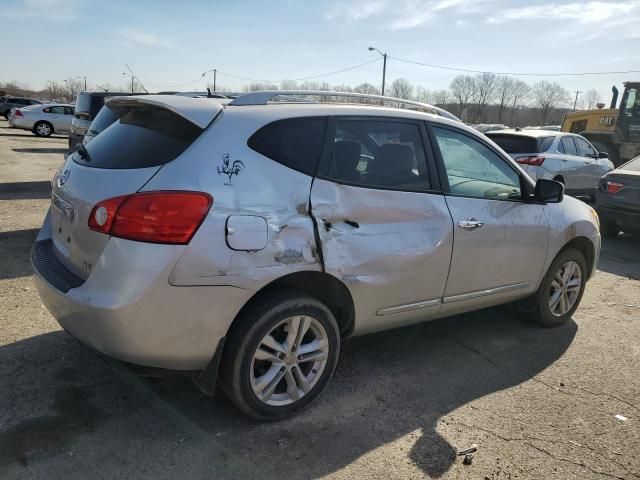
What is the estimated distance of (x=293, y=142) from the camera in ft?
9.80

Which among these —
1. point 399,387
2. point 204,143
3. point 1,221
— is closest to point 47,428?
point 204,143

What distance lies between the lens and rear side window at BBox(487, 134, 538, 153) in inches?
416

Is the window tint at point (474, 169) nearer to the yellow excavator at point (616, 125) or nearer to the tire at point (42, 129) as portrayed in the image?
the yellow excavator at point (616, 125)

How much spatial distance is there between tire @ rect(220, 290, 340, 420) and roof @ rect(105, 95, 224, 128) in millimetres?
1001

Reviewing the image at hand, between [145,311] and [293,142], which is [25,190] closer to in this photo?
[293,142]

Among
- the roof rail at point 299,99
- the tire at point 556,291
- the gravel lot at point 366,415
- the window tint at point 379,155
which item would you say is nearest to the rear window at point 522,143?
the tire at point 556,291

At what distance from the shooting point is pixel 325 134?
10.3 feet

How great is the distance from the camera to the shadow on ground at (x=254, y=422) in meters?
2.71

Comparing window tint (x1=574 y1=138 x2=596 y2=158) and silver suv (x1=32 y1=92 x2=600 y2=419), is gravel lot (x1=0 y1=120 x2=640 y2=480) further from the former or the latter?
window tint (x1=574 y1=138 x2=596 y2=158)

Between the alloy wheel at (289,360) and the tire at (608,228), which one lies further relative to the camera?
the tire at (608,228)

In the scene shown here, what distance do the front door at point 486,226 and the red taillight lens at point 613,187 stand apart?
4917mm

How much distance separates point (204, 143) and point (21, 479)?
178 cm

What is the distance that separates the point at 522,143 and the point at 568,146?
1406mm

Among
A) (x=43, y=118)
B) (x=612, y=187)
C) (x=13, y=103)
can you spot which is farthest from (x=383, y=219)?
(x=13, y=103)
